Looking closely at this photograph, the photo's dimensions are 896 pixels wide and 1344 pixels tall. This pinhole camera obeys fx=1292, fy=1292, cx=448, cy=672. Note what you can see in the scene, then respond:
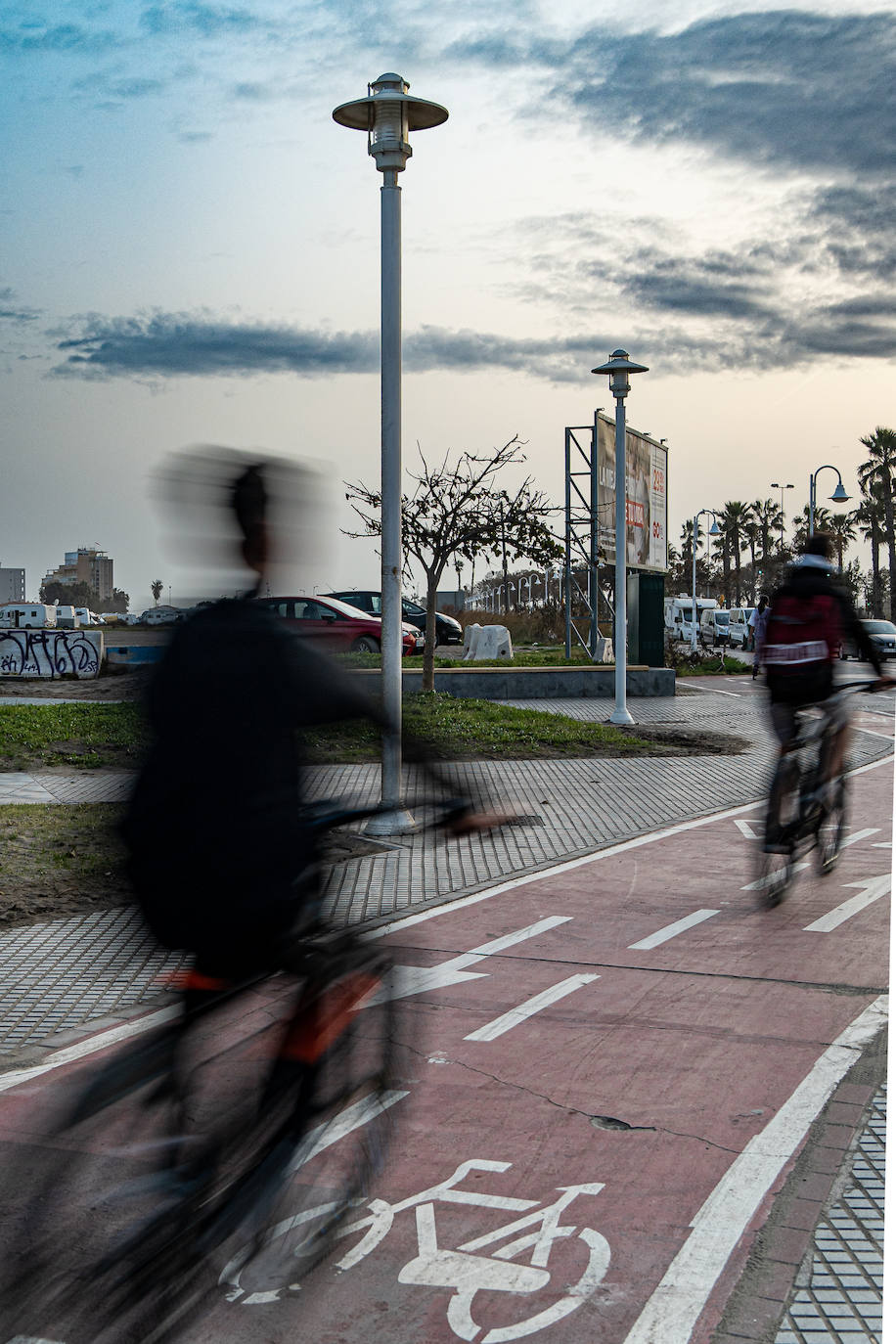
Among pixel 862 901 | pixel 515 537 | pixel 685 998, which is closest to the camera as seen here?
pixel 685 998

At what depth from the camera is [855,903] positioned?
713cm

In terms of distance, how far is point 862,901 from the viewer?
7.15 meters

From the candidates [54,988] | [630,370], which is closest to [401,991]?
[54,988]

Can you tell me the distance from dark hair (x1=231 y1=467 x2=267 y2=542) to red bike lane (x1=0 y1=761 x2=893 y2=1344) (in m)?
1.26

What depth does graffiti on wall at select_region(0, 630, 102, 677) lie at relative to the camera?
1048 inches

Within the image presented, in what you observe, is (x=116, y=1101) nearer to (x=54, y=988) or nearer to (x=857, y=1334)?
(x=857, y=1334)

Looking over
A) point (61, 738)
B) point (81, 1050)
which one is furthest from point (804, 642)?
point (61, 738)

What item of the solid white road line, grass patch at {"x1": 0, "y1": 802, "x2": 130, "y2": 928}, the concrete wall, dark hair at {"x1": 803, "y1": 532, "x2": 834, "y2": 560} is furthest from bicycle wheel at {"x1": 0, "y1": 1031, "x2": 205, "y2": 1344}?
the concrete wall

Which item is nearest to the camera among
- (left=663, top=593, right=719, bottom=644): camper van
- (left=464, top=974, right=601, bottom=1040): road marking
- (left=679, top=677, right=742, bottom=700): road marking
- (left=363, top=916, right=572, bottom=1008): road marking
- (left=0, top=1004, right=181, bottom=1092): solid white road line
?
(left=0, top=1004, right=181, bottom=1092): solid white road line

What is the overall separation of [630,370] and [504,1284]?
15.7 meters

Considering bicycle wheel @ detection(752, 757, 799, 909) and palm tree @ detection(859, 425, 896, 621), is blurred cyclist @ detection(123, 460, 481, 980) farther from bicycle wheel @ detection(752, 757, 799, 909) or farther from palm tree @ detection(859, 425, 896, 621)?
palm tree @ detection(859, 425, 896, 621)

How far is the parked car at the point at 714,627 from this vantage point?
188ft

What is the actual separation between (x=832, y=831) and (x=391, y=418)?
4262 millimetres

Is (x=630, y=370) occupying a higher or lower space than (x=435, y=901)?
higher
